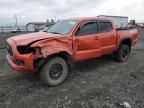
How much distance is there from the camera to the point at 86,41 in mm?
6645

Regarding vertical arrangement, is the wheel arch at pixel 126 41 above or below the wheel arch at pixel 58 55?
above

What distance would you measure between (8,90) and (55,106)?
170cm

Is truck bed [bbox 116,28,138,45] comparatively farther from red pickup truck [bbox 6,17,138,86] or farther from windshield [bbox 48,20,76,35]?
windshield [bbox 48,20,76,35]

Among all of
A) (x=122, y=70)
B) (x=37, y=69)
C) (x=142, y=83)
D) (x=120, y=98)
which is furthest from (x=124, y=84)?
(x=37, y=69)

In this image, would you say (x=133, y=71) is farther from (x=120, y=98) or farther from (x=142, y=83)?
(x=120, y=98)

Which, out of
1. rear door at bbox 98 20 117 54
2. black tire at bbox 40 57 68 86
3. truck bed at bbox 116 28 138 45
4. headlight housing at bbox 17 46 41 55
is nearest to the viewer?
headlight housing at bbox 17 46 41 55

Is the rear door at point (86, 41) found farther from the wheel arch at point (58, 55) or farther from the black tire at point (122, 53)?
the black tire at point (122, 53)

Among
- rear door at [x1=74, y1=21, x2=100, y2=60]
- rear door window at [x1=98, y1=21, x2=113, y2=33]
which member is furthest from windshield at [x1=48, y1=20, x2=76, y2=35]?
rear door window at [x1=98, y1=21, x2=113, y2=33]

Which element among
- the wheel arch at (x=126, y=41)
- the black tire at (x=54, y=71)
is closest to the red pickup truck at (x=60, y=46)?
the black tire at (x=54, y=71)

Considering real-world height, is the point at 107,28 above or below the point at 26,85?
above

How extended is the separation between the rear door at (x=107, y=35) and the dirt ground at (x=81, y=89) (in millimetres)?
813

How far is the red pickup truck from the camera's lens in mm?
5414

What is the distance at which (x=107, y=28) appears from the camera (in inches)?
308

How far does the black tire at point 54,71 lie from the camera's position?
562 cm
